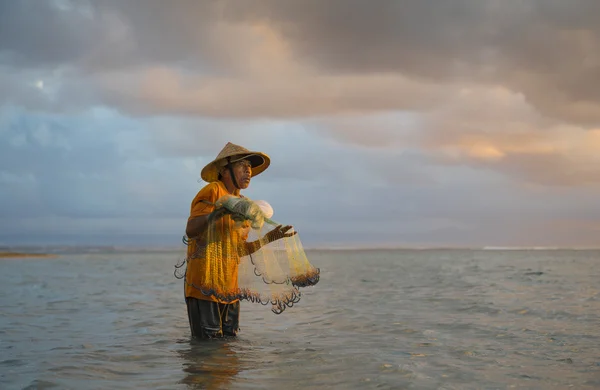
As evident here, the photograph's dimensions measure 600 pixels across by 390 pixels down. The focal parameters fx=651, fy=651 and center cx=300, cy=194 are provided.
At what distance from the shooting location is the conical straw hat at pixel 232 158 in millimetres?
6561

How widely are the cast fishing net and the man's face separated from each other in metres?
0.42

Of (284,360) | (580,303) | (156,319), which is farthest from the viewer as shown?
(580,303)

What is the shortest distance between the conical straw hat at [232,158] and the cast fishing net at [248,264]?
54 centimetres

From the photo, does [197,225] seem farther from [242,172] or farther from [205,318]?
[205,318]

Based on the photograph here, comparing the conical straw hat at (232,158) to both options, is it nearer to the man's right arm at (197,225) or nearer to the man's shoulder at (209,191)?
the man's shoulder at (209,191)

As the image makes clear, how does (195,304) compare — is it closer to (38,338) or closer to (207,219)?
(207,219)

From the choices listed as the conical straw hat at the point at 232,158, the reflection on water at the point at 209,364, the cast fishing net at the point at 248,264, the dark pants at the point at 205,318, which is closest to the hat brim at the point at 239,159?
the conical straw hat at the point at 232,158

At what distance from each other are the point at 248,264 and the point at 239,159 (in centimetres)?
112

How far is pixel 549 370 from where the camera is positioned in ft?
22.0

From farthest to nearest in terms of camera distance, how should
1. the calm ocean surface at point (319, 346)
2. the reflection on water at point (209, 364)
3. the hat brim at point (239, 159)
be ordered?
the hat brim at point (239, 159) < the calm ocean surface at point (319, 346) < the reflection on water at point (209, 364)

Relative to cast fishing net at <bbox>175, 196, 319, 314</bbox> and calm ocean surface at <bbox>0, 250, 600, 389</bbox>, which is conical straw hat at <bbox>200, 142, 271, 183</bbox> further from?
calm ocean surface at <bbox>0, 250, 600, 389</bbox>

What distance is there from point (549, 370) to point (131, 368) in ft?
14.1

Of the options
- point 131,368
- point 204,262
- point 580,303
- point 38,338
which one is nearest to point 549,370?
point 204,262

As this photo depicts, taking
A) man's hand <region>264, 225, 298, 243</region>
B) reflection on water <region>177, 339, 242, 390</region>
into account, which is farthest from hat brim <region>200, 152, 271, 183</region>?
reflection on water <region>177, 339, 242, 390</region>
